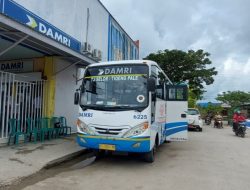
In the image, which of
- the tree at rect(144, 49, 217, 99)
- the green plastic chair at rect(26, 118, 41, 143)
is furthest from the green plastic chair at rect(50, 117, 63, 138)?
the tree at rect(144, 49, 217, 99)

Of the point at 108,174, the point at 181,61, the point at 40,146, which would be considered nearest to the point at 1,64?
the point at 40,146

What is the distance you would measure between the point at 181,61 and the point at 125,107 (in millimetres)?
23892

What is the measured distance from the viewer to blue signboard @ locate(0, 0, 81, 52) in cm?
851

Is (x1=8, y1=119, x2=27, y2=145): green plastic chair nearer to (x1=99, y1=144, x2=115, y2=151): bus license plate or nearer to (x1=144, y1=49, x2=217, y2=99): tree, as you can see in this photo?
(x1=99, y1=144, x2=115, y2=151): bus license plate

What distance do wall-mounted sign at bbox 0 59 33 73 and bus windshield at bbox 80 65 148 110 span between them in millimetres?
5494

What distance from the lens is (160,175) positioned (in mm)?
6562

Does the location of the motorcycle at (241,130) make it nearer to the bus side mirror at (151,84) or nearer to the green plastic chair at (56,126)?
the green plastic chair at (56,126)

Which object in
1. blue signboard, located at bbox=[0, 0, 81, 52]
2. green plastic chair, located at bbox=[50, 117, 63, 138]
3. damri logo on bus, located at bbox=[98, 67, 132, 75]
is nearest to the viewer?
damri logo on bus, located at bbox=[98, 67, 132, 75]

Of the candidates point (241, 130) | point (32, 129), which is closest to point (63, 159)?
point (32, 129)

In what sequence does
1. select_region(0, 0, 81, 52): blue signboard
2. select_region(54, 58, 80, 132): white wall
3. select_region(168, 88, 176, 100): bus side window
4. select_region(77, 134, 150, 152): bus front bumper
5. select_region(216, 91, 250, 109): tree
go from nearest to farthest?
select_region(77, 134, 150, 152): bus front bumper → select_region(0, 0, 81, 52): blue signboard → select_region(168, 88, 176, 100): bus side window → select_region(54, 58, 80, 132): white wall → select_region(216, 91, 250, 109): tree

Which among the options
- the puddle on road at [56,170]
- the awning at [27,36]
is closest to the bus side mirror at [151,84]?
the puddle on road at [56,170]

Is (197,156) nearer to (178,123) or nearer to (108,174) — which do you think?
(178,123)

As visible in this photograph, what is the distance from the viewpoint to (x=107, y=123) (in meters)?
7.15

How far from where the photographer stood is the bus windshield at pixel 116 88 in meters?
7.30
